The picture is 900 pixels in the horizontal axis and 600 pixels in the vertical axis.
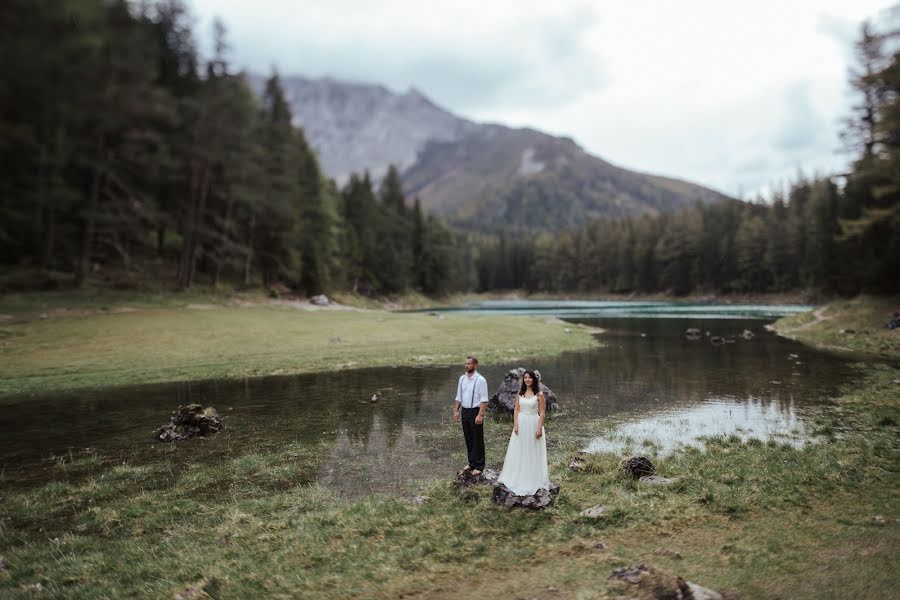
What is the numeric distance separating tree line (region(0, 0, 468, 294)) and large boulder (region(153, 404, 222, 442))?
78.3ft

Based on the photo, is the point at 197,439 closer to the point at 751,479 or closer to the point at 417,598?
the point at 417,598

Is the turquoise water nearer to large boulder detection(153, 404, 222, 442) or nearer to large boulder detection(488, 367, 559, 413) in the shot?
large boulder detection(488, 367, 559, 413)

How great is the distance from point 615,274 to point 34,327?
17407 centimetres

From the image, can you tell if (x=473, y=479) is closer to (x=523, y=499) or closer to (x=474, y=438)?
(x=474, y=438)

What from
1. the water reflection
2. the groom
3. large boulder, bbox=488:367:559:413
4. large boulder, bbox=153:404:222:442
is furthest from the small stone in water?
large boulder, bbox=153:404:222:442

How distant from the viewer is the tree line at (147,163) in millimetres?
32906

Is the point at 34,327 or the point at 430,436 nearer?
the point at 430,436

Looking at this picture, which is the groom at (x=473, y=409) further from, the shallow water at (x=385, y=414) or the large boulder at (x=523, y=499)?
the large boulder at (x=523, y=499)

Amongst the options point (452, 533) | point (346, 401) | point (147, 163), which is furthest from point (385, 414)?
point (147, 163)

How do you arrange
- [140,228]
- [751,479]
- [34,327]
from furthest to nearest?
1. [140,228]
2. [34,327]
3. [751,479]

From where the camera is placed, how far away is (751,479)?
36.9 ft

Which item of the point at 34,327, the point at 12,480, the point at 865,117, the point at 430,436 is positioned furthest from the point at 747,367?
the point at 34,327

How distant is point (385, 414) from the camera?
18750 mm

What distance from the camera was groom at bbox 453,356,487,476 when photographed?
11758 mm
